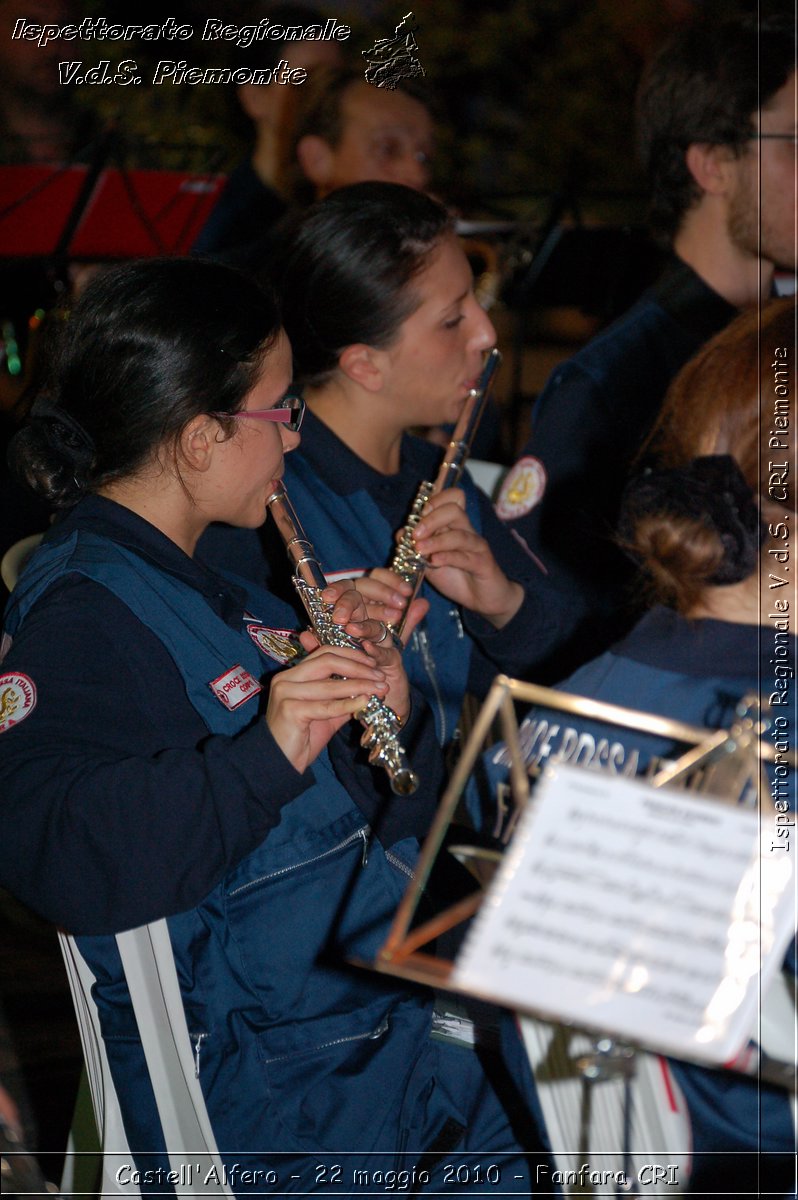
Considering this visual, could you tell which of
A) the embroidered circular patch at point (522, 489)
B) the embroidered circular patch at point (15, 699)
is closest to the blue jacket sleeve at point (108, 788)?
the embroidered circular patch at point (15, 699)

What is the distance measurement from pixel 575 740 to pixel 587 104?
250 inches

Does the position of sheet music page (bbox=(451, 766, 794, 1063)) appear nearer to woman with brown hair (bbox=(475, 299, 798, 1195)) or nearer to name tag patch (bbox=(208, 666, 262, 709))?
woman with brown hair (bbox=(475, 299, 798, 1195))

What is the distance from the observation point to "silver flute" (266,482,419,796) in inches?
52.4

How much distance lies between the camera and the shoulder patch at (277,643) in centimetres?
141

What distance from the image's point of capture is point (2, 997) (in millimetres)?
2410

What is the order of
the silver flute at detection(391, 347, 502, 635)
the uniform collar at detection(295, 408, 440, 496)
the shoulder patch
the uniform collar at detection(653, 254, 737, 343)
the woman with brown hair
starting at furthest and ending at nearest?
the uniform collar at detection(653, 254, 737, 343), the uniform collar at detection(295, 408, 440, 496), the silver flute at detection(391, 347, 502, 635), the shoulder patch, the woman with brown hair

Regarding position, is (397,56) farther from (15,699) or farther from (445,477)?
(15,699)

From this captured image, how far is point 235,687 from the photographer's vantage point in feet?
4.30

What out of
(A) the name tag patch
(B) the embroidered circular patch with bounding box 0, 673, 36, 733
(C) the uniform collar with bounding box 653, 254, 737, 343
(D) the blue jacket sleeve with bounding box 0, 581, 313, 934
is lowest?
(C) the uniform collar with bounding box 653, 254, 737, 343

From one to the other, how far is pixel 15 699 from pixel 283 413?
53 cm

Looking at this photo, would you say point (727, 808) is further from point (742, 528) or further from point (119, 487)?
point (119, 487)

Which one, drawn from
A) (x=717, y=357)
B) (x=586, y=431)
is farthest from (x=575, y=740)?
(x=586, y=431)

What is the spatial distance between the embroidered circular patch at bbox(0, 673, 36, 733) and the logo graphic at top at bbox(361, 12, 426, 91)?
4.54 ft

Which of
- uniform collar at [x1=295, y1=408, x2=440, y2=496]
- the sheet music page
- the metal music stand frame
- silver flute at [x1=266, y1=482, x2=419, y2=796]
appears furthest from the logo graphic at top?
the sheet music page
